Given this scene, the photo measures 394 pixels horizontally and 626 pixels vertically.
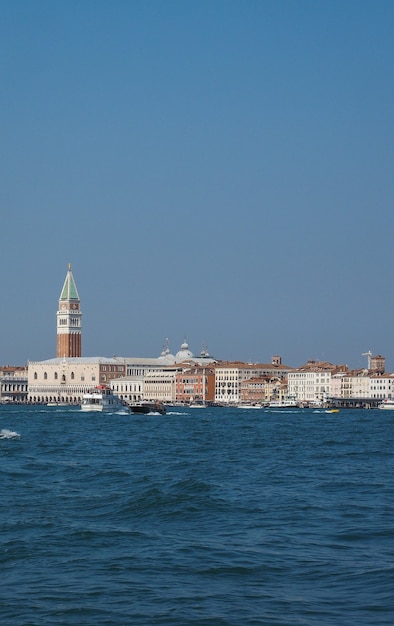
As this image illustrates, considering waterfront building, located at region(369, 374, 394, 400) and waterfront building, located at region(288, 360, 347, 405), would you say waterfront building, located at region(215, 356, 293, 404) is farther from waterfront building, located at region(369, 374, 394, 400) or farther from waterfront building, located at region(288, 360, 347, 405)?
waterfront building, located at region(369, 374, 394, 400)

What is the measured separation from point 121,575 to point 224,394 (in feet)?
444

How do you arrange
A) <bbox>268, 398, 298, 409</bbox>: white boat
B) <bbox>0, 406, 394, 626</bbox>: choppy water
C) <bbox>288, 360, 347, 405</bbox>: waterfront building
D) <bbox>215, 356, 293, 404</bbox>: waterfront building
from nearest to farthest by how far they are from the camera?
1. <bbox>0, 406, 394, 626</bbox>: choppy water
2. <bbox>268, 398, 298, 409</bbox>: white boat
3. <bbox>288, 360, 347, 405</bbox>: waterfront building
4. <bbox>215, 356, 293, 404</bbox>: waterfront building

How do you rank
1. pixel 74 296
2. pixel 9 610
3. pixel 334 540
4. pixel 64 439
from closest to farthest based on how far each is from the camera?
pixel 9 610, pixel 334 540, pixel 64 439, pixel 74 296

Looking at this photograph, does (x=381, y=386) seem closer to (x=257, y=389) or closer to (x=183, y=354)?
(x=257, y=389)

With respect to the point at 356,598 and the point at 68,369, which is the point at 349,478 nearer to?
the point at 356,598

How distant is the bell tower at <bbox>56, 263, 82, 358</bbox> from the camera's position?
174 metres

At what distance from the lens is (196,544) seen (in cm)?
1705

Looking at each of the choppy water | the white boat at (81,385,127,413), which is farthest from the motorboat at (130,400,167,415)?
the choppy water

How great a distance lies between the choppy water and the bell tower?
14339 centimetres

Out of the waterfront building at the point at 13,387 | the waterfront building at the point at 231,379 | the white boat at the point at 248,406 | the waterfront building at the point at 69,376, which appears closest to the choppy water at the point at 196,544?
the white boat at the point at 248,406

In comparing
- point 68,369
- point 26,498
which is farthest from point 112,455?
point 68,369

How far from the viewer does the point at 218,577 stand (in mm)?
14602

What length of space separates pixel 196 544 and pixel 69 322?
518ft

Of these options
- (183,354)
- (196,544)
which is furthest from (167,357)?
(196,544)
